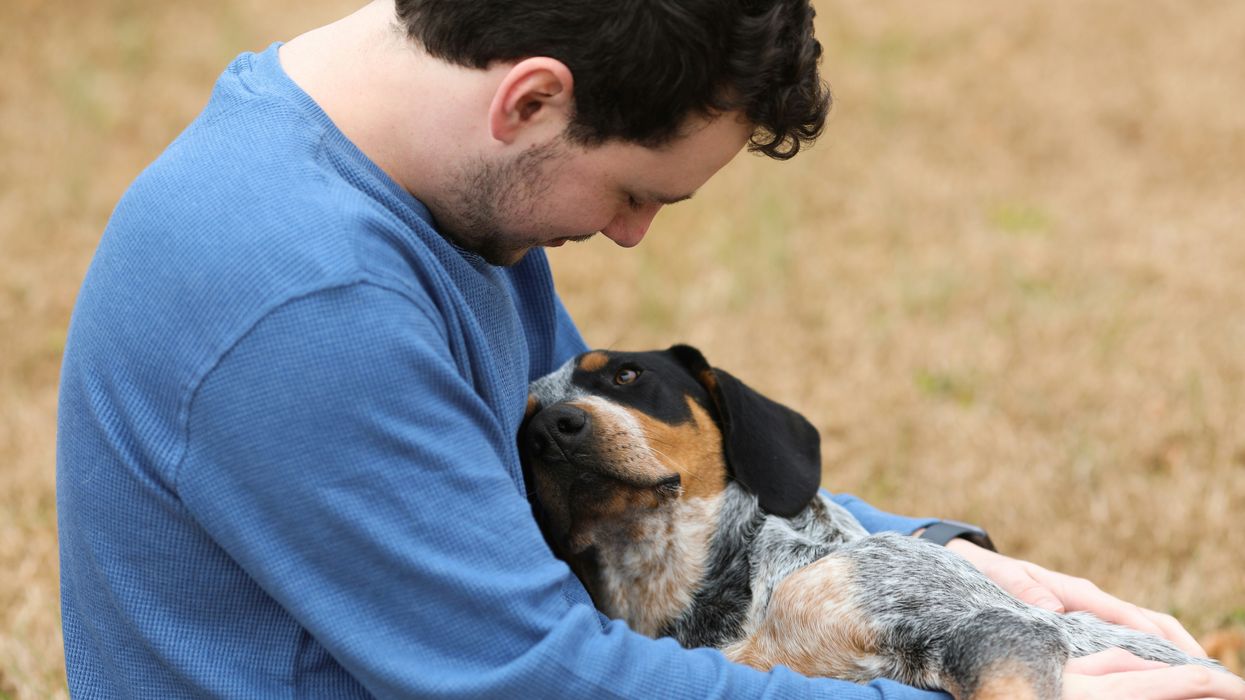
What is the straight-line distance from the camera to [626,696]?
1.96 m

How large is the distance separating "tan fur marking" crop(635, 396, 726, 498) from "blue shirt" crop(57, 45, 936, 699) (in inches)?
33.7

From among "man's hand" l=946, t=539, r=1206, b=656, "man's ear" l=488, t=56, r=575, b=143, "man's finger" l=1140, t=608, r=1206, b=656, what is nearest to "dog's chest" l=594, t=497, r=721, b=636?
"man's hand" l=946, t=539, r=1206, b=656

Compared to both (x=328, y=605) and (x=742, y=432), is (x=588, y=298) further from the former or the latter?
(x=328, y=605)

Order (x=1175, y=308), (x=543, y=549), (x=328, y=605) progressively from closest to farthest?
(x=328, y=605) → (x=543, y=549) → (x=1175, y=308)

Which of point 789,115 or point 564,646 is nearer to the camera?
point 564,646

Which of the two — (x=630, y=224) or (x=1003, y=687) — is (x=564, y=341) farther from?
(x=1003, y=687)

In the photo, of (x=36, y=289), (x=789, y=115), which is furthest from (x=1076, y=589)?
(x=36, y=289)

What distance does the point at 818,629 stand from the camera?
263cm

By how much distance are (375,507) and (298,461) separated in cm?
13

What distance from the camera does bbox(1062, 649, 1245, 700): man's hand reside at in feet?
7.50

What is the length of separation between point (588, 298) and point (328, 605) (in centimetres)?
458

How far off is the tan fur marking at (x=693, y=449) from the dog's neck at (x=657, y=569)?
5 cm

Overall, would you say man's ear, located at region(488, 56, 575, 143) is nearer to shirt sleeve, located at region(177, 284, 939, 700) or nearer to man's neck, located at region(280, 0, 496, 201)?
man's neck, located at region(280, 0, 496, 201)

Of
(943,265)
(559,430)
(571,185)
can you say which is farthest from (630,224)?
(943,265)
